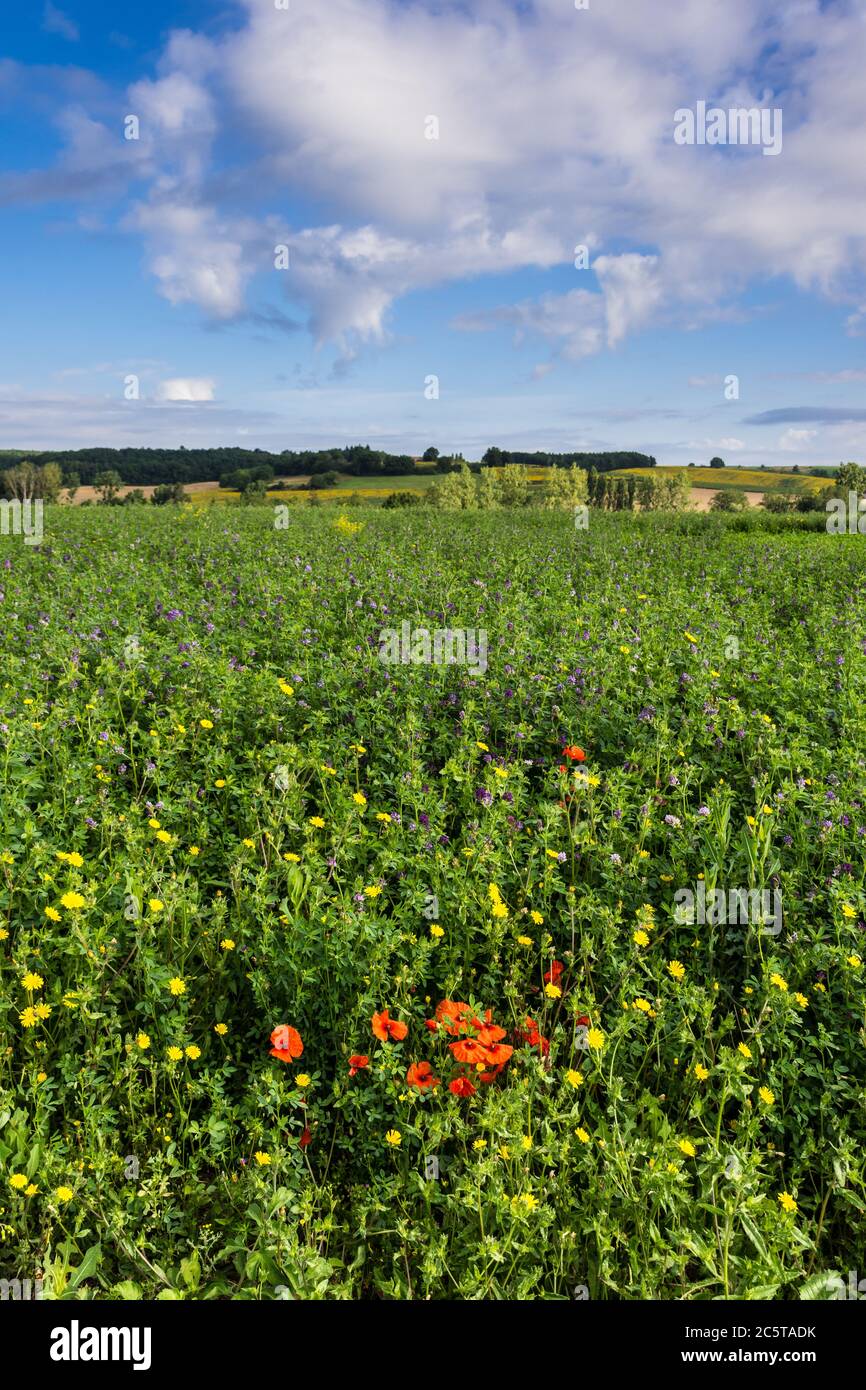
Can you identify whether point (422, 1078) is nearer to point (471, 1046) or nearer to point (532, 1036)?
point (471, 1046)

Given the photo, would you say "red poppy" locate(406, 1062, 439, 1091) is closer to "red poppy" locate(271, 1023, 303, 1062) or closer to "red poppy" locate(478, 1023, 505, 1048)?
"red poppy" locate(478, 1023, 505, 1048)

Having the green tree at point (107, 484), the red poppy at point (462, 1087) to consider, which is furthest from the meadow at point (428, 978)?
the green tree at point (107, 484)

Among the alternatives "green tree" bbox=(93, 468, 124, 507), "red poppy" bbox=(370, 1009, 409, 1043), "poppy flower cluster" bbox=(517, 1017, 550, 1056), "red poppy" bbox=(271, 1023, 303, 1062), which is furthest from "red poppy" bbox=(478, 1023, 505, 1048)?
"green tree" bbox=(93, 468, 124, 507)

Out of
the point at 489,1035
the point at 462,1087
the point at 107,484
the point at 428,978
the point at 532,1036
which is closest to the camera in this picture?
the point at 462,1087

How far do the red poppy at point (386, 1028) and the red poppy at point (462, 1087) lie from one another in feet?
0.85

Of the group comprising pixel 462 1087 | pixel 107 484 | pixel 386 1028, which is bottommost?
pixel 462 1087

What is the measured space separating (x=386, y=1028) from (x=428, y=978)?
0.61 m

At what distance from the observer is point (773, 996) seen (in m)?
3.10

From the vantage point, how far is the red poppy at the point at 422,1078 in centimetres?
288

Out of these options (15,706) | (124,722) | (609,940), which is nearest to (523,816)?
(609,940)

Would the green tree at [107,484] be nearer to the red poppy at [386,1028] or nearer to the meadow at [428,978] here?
the meadow at [428,978]

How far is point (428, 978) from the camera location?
3.68 metres

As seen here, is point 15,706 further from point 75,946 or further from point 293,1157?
point 293,1157

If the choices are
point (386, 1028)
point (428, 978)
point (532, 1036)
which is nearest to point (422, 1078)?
point (386, 1028)
